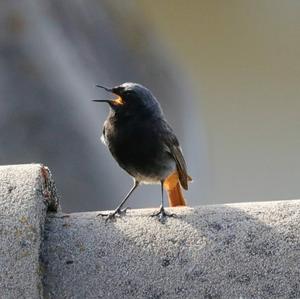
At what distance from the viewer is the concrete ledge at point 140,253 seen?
1877mm

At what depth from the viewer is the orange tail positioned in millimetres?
3221

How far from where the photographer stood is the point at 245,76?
6.46m

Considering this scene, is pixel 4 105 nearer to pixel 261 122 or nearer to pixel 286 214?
pixel 261 122

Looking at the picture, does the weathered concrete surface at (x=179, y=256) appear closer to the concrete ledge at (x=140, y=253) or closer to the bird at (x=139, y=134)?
the concrete ledge at (x=140, y=253)

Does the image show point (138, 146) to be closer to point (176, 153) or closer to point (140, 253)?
point (176, 153)

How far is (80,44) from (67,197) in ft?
3.29

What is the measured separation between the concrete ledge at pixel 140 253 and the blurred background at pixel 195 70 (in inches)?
128

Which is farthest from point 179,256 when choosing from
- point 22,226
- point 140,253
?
point 22,226

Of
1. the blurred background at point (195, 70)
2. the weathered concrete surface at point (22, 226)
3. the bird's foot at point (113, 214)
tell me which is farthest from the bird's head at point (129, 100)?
the blurred background at point (195, 70)

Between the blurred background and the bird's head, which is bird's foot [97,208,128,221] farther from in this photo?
the blurred background

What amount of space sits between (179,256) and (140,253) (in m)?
0.08

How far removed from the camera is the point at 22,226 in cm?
188

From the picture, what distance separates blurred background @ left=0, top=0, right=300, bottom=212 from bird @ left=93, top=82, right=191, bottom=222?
220 cm

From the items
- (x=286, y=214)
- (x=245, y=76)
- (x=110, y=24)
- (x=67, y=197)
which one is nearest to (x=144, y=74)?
(x=110, y=24)
